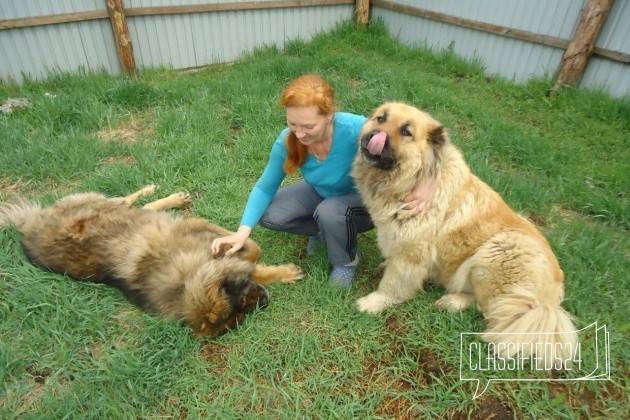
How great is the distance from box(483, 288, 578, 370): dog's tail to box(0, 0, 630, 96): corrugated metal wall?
390cm

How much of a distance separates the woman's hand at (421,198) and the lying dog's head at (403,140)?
4.9 inches

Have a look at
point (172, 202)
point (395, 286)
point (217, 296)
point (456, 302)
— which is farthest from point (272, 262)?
point (456, 302)

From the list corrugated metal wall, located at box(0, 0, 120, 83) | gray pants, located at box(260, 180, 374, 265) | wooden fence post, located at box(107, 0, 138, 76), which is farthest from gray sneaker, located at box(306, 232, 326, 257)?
corrugated metal wall, located at box(0, 0, 120, 83)

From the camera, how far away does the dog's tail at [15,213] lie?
2.75 m

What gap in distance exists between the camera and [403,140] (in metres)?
1.95

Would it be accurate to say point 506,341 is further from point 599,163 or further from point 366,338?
point 599,163

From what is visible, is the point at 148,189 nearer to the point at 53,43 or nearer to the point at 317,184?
the point at 317,184

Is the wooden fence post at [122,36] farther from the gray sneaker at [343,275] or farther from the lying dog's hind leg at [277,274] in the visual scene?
the gray sneaker at [343,275]

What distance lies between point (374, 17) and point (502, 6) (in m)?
2.32

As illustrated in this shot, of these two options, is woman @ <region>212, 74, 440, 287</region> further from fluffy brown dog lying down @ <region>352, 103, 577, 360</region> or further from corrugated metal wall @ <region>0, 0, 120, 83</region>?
corrugated metal wall @ <region>0, 0, 120, 83</region>

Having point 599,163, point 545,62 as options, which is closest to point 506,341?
point 599,163

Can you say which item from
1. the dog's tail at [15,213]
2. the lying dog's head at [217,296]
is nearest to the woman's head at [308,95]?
the lying dog's head at [217,296]

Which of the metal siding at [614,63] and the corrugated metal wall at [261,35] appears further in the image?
the corrugated metal wall at [261,35]

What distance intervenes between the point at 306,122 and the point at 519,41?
4521 mm
